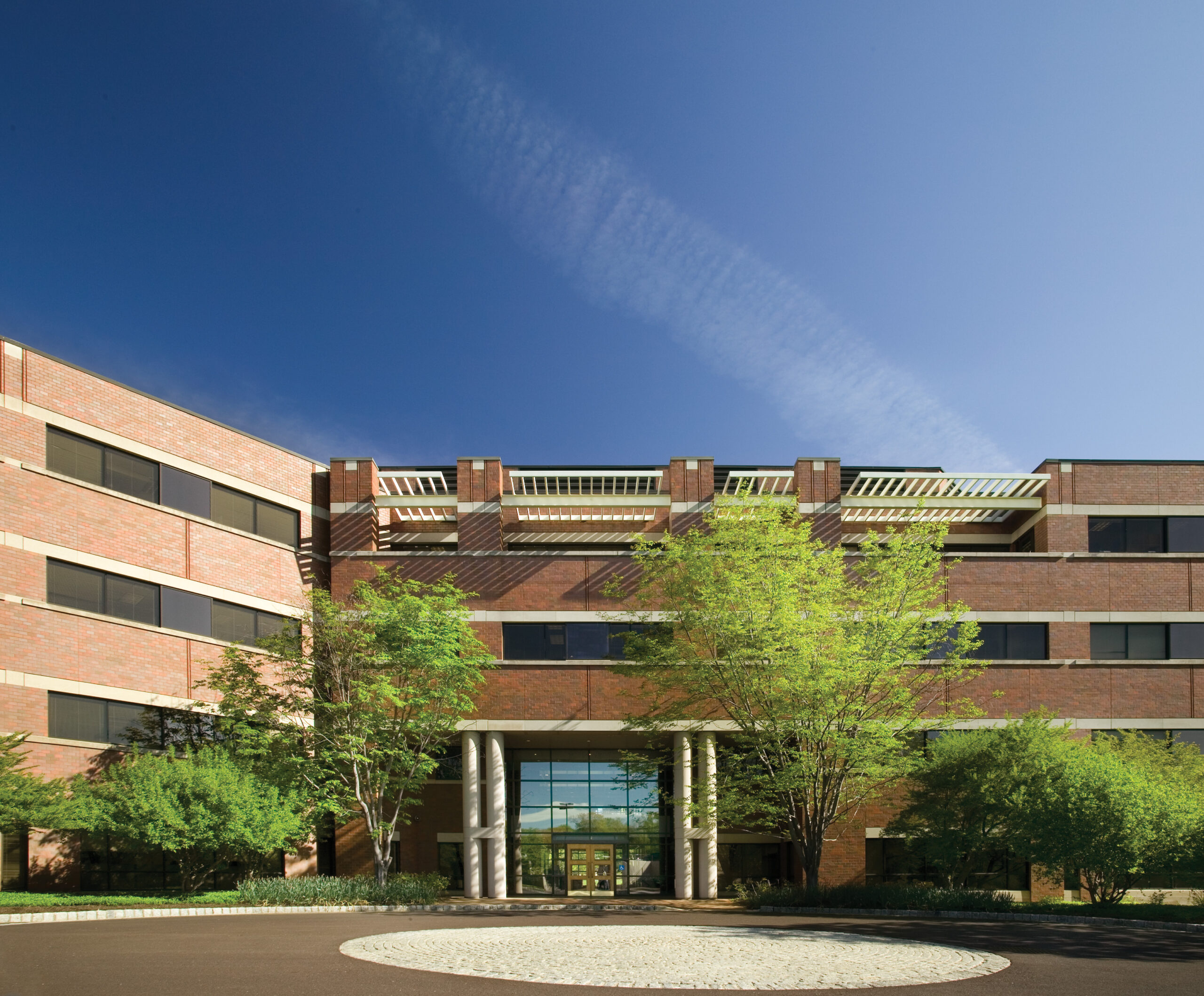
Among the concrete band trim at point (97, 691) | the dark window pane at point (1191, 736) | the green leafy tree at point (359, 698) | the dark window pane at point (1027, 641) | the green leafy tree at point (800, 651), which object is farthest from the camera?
the dark window pane at point (1027, 641)

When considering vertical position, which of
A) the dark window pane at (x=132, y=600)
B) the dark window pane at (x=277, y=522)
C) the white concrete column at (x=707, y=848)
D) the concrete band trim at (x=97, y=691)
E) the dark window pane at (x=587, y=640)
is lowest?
the white concrete column at (x=707, y=848)

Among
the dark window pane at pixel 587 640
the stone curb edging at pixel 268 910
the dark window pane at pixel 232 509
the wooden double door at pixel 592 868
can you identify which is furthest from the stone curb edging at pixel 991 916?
the dark window pane at pixel 232 509

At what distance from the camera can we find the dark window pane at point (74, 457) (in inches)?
1088

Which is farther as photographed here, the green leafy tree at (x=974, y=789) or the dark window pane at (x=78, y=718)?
the green leafy tree at (x=974, y=789)

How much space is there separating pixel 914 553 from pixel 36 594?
78.8ft

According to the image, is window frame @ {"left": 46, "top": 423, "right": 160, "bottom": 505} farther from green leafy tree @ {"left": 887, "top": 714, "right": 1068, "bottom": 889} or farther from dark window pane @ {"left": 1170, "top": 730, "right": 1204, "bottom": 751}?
dark window pane @ {"left": 1170, "top": 730, "right": 1204, "bottom": 751}

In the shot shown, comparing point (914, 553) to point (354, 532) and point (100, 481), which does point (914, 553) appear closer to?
point (354, 532)

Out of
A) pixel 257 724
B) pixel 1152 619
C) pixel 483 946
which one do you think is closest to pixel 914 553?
pixel 1152 619

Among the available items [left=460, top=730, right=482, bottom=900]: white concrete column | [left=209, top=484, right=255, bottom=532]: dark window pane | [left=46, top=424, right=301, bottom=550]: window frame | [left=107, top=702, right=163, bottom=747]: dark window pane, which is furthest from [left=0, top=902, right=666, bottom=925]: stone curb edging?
[left=209, top=484, right=255, bottom=532]: dark window pane

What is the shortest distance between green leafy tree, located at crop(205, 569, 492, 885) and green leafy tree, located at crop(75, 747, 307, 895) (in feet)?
4.74

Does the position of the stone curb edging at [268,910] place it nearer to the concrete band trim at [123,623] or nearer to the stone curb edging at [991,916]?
the stone curb edging at [991,916]

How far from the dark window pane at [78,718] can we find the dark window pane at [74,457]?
609cm

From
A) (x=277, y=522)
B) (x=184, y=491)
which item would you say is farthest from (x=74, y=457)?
(x=277, y=522)

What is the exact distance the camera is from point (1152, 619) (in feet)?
114
